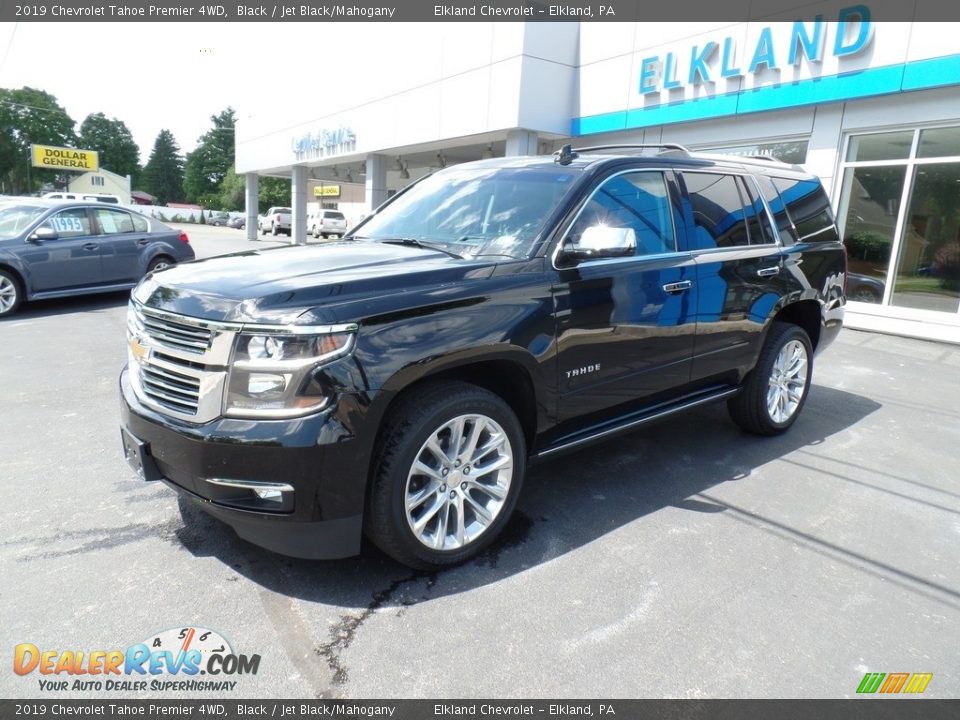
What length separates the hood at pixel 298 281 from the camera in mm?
2559

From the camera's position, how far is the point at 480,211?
3736 mm

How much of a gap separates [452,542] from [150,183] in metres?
133

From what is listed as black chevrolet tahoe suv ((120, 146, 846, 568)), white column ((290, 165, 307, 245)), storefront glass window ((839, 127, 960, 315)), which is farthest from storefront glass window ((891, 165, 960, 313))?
white column ((290, 165, 307, 245))

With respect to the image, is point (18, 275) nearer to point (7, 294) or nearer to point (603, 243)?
point (7, 294)

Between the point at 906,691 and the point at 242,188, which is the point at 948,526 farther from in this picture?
the point at 242,188

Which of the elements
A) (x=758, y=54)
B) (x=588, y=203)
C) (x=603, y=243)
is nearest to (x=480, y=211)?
(x=588, y=203)

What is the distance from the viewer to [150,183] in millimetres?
117062

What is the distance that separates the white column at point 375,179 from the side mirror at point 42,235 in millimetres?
12767

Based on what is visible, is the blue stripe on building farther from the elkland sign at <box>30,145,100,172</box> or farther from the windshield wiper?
the elkland sign at <box>30,145,100,172</box>

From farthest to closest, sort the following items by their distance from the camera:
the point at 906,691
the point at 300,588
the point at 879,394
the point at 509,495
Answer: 1. the point at 879,394
2. the point at 509,495
3. the point at 300,588
4. the point at 906,691

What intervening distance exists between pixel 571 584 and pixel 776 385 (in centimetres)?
279

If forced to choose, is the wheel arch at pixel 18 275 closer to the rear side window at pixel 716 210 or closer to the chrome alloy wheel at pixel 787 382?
the rear side window at pixel 716 210

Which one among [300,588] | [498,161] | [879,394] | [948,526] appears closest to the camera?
[300,588]

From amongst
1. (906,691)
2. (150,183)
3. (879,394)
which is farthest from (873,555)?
(150,183)
